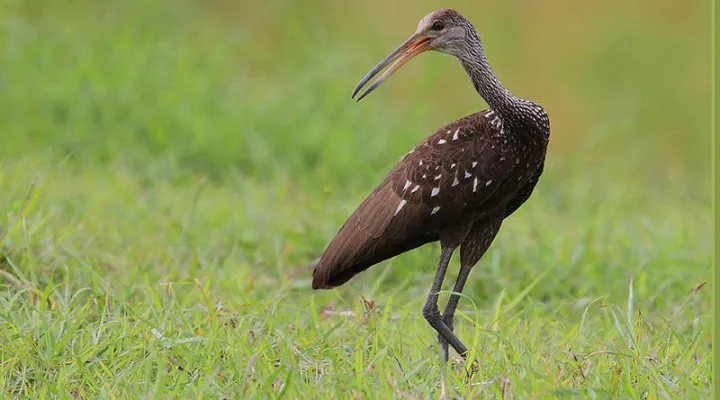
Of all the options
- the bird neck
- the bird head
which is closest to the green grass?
the bird neck

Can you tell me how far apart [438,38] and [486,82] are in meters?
0.23

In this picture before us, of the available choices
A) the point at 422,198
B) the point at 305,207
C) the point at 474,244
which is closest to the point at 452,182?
the point at 422,198

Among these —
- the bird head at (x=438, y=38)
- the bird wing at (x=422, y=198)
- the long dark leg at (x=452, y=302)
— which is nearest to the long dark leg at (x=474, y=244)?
the long dark leg at (x=452, y=302)

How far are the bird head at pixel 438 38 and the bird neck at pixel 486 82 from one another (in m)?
0.03

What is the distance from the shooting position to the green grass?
12.4 feet

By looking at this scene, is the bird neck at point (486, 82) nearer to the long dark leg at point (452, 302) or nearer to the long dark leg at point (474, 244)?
the long dark leg at point (474, 244)

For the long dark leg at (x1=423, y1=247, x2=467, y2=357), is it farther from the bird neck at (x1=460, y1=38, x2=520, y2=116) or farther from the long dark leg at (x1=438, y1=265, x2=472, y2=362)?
the bird neck at (x1=460, y1=38, x2=520, y2=116)

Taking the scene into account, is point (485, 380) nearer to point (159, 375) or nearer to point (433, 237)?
point (433, 237)

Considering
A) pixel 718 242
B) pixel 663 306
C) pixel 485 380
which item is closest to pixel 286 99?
pixel 663 306

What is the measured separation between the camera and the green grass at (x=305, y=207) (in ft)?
12.4

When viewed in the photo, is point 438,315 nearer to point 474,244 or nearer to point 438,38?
point 474,244

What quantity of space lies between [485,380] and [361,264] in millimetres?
704

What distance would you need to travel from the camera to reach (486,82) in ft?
13.3

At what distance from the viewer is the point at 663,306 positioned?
5.32 m
